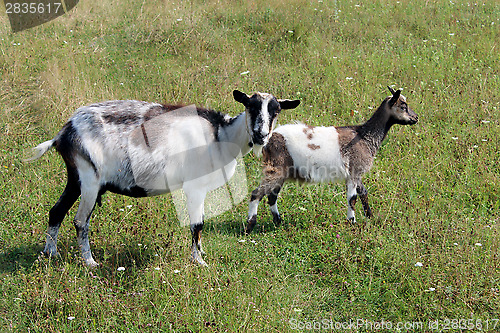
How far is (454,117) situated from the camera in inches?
367

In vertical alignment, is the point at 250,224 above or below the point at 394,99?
below

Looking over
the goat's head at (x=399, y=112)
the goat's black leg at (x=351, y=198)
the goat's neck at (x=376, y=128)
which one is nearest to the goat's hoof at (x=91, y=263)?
the goat's black leg at (x=351, y=198)

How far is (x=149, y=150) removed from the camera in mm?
6059

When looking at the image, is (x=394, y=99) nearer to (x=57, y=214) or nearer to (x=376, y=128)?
(x=376, y=128)

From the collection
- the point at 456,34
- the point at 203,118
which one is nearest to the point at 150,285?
the point at 203,118

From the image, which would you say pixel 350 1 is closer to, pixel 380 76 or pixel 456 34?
pixel 456 34

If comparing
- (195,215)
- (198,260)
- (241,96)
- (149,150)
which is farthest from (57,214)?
(241,96)

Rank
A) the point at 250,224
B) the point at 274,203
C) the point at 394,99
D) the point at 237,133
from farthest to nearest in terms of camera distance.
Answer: the point at 394,99 < the point at 274,203 < the point at 250,224 < the point at 237,133

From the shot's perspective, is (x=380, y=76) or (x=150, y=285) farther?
(x=380, y=76)

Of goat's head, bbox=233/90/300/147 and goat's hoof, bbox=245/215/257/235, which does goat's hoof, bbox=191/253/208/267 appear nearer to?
goat's hoof, bbox=245/215/257/235

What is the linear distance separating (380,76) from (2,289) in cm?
786

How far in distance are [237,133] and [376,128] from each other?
2.62 meters

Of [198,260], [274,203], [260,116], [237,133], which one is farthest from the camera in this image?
[274,203]

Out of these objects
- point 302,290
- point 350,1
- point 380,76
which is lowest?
point 302,290
